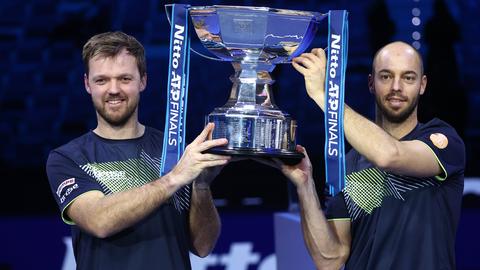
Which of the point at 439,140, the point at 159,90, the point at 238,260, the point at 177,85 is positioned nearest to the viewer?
the point at 177,85

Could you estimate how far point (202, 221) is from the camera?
312 cm

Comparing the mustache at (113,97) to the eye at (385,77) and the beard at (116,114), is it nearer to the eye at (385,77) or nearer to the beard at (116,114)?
the beard at (116,114)

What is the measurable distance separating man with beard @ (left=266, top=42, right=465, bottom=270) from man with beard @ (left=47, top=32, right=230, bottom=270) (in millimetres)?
350

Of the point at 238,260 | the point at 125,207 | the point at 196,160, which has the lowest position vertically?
the point at 238,260

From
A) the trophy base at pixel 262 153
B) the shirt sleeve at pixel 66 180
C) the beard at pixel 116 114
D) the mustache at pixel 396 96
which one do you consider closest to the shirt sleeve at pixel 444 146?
the mustache at pixel 396 96

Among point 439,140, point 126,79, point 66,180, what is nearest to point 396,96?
point 439,140

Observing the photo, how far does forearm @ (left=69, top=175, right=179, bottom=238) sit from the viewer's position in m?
2.84

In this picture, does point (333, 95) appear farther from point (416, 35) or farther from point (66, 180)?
point (416, 35)

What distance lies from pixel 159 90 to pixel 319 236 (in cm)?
217

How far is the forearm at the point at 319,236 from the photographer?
311 centimetres

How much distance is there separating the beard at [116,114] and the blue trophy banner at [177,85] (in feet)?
0.61

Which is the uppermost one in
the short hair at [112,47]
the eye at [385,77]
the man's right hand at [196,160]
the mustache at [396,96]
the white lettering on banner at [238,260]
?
the short hair at [112,47]

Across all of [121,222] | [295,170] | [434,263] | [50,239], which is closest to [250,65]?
[295,170]

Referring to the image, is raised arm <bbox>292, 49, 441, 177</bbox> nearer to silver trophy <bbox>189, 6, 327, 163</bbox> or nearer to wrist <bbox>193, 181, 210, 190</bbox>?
silver trophy <bbox>189, 6, 327, 163</bbox>
